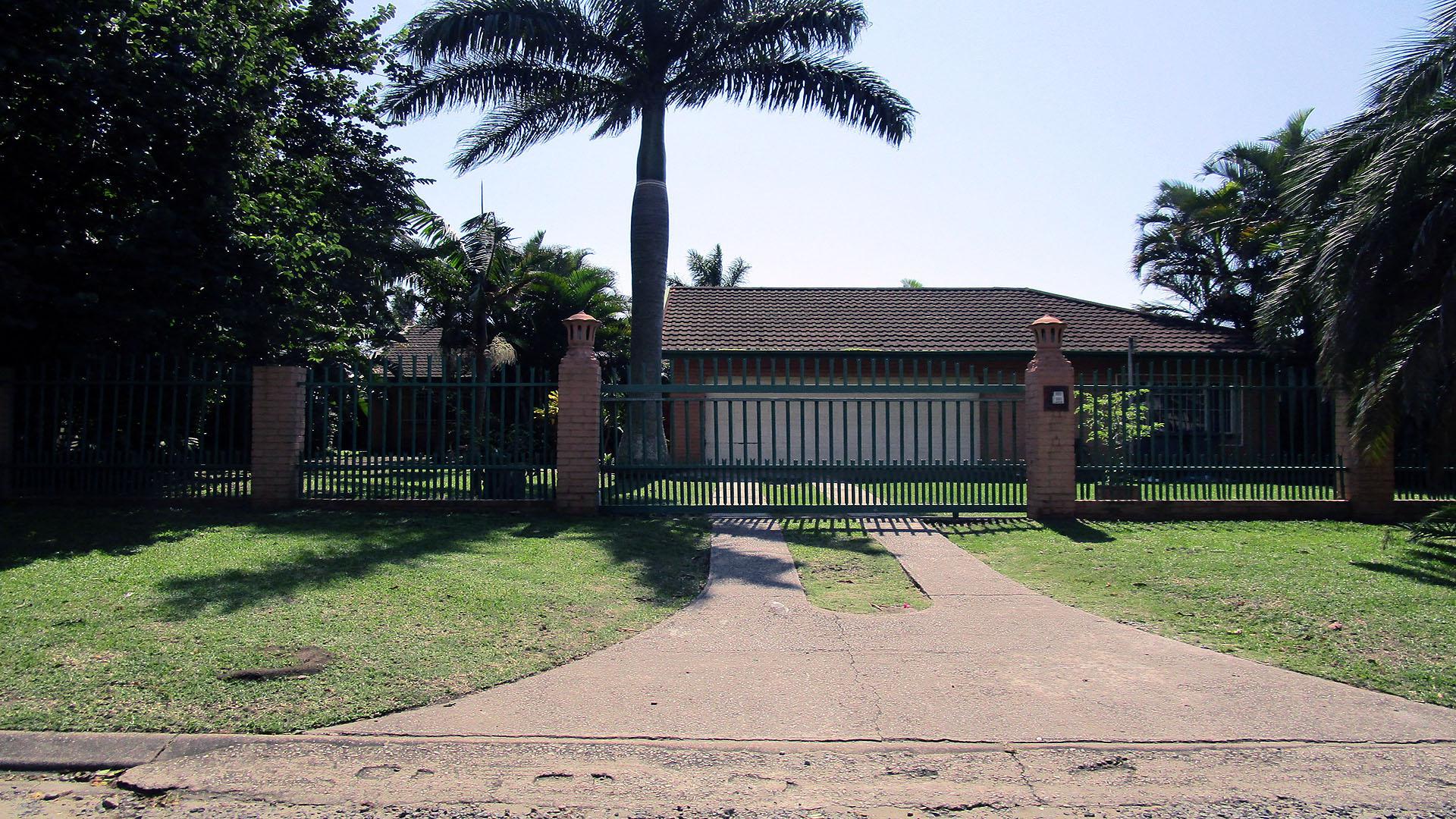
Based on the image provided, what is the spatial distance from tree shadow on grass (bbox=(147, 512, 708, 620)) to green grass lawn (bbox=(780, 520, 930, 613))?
992 mm

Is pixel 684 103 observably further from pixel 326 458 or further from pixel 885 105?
pixel 326 458

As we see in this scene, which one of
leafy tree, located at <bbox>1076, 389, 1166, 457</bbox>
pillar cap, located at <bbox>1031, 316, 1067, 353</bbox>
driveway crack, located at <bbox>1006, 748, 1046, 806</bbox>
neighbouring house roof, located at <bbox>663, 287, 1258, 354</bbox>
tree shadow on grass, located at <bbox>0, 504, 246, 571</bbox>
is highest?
neighbouring house roof, located at <bbox>663, 287, 1258, 354</bbox>

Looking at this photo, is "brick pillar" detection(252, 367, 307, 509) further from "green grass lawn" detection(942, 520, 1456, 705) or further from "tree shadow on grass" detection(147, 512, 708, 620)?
"green grass lawn" detection(942, 520, 1456, 705)

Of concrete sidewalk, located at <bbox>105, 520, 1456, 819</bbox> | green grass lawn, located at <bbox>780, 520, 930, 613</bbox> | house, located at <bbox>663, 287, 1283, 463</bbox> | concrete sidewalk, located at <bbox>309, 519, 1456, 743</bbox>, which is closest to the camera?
concrete sidewalk, located at <bbox>105, 520, 1456, 819</bbox>

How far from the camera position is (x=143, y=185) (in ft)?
36.1

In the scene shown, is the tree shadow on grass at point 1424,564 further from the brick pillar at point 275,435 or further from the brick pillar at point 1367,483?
the brick pillar at point 275,435

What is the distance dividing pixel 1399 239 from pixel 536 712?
362 inches

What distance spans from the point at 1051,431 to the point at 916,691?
21.5 ft

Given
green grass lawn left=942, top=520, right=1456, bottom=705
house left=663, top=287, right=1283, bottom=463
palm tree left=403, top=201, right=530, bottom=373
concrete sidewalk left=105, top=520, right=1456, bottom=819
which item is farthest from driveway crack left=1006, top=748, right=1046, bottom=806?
palm tree left=403, top=201, right=530, bottom=373

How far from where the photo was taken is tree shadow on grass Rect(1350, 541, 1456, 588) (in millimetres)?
7770

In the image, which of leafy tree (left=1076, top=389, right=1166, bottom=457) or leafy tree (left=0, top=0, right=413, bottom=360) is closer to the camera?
leafy tree (left=0, top=0, right=413, bottom=360)

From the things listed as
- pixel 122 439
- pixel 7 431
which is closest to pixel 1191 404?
pixel 122 439

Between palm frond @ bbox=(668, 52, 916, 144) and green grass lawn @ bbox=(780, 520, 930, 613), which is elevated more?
palm frond @ bbox=(668, 52, 916, 144)

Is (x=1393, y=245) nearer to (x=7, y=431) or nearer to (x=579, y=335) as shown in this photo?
(x=579, y=335)
